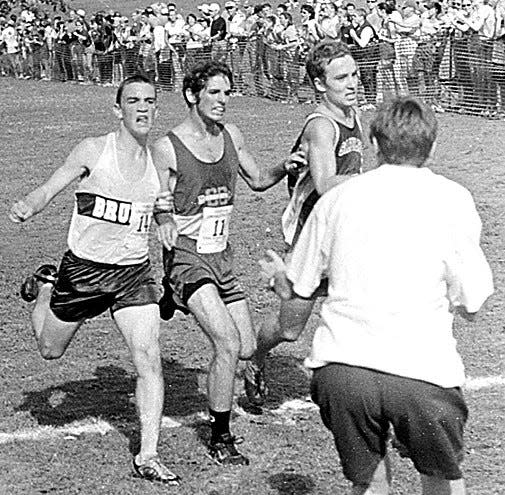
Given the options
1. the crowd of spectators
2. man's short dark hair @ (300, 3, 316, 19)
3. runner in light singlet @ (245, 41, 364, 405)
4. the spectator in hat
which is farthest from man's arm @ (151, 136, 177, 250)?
the spectator in hat

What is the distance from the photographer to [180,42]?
29953mm

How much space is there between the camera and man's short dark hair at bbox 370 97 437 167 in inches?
155

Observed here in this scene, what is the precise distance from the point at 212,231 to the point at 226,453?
3.94 ft

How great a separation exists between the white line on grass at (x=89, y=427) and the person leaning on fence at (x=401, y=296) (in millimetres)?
2849

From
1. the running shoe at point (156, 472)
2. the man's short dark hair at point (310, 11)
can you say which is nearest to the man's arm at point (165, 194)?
the running shoe at point (156, 472)

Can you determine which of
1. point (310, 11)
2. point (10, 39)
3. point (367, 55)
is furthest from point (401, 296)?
point (10, 39)

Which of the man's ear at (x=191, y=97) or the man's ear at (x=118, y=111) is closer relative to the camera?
the man's ear at (x=118, y=111)

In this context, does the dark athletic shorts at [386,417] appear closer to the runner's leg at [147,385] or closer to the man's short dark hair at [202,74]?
the runner's leg at [147,385]

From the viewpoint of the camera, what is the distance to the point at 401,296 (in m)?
3.89

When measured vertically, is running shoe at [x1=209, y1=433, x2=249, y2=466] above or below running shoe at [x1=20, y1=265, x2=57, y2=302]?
below

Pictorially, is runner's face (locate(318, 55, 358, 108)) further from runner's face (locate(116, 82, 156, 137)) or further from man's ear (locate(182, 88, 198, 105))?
runner's face (locate(116, 82, 156, 137))

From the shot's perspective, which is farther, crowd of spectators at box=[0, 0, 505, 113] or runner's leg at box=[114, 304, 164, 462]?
crowd of spectators at box=[0, 0, 505, 113]

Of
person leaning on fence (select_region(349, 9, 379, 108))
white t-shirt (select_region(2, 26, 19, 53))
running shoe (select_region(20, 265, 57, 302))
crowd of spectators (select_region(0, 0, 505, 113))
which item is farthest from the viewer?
white t-shirt (select_region(2, 26, 19, 53))

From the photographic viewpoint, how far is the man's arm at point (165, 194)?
6039mm
